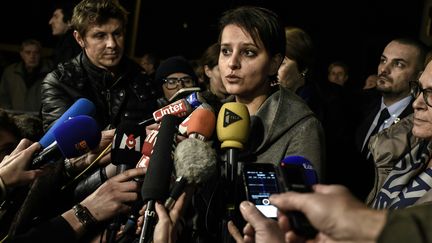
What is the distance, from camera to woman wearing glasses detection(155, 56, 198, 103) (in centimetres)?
412

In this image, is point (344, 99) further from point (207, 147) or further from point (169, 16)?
point (169, 16)

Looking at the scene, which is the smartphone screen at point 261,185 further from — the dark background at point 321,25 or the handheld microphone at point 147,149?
the dark background at point 321,25

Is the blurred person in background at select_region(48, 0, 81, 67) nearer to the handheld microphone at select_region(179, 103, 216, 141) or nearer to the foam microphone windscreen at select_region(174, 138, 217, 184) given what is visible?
the handheld microphone at select_region(179, 103, 216, 141)

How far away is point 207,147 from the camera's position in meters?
1.75

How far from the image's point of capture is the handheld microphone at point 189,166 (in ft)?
5.52

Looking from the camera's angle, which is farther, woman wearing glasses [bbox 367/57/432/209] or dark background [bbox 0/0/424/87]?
dark background [bbox 0/0/424/87]

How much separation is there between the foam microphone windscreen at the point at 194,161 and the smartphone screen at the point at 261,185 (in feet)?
0.35

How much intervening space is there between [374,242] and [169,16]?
7.45 metres

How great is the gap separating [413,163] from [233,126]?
91 cm

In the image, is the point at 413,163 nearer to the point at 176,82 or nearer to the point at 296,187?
the point at 296,187

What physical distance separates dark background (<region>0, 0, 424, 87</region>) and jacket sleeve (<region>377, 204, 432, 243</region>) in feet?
22.8

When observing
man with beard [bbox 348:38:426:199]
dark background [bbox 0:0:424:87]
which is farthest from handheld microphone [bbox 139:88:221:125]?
dark background [bbox 0:0:424:87]

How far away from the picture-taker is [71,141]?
74.2 inches

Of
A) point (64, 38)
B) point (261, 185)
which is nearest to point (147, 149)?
point (261, 185)
